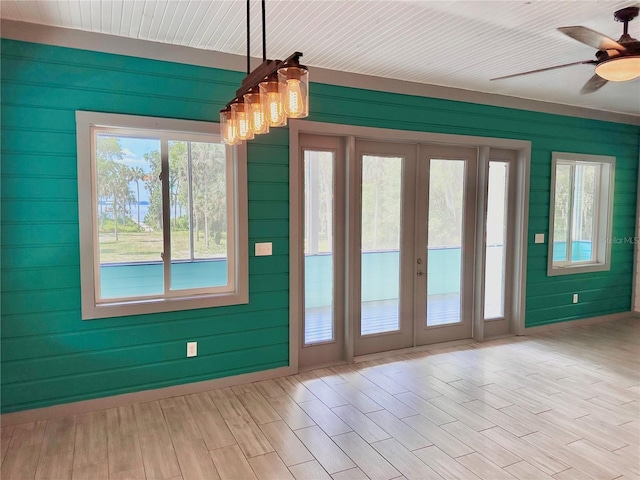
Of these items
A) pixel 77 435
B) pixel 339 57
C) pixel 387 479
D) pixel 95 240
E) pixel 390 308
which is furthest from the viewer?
pixel 390 308

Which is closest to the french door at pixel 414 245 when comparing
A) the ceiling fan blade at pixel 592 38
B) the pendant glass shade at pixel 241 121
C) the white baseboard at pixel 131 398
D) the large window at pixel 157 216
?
the white baseboard at pixel 131 398

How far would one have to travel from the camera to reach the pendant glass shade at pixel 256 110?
76.6 inches

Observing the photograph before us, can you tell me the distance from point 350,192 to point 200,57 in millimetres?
1779

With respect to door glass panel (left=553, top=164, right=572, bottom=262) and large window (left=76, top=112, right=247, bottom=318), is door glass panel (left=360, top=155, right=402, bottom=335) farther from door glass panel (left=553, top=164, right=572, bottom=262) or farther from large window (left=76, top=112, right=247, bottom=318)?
door glass panel (left=553, top=164, right=572, bottom=262)

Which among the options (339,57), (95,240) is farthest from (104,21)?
(339,57)

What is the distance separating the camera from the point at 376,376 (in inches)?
154

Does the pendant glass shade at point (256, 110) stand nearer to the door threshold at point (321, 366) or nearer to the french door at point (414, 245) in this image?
the french door at point (414, 245)

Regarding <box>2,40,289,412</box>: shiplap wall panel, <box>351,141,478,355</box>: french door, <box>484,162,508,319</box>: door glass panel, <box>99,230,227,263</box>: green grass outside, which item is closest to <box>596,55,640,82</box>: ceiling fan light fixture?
<box>351,141,478,355</box>: french door

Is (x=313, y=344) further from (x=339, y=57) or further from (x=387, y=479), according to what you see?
(x=339, y=57)

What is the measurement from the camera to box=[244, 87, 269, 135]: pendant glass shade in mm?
1946

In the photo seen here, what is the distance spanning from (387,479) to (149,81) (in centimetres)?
321

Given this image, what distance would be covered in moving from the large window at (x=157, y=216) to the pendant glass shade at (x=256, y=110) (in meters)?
1.57

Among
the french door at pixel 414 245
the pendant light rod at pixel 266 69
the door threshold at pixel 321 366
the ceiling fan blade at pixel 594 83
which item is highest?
the ceiling fan blade at pixel 594 83

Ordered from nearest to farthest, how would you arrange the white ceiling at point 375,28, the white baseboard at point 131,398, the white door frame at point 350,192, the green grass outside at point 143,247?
1. the white ceiling at point 375,28
2. the white baseboard at point 131,398
3. the green grass outside at point 143,247
4. the white door frame at point 350,192
